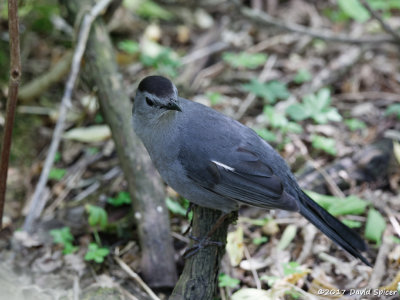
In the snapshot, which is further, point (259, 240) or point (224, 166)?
point (259, 240)

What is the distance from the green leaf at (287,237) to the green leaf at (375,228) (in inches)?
24.2

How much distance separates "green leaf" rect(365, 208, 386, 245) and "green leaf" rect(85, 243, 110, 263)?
2.20 metres

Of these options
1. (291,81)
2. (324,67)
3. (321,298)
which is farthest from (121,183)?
(324,67)

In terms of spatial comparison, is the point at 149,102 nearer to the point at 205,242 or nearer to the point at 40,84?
the point at 205,242

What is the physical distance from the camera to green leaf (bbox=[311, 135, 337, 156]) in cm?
487

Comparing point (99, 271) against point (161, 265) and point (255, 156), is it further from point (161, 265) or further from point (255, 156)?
point (255, 156)

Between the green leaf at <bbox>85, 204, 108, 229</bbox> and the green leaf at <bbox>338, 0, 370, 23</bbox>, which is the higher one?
the green leaf at <bbox>338, 0, 370, 23</bbox>

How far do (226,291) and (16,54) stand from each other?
2.34 metres

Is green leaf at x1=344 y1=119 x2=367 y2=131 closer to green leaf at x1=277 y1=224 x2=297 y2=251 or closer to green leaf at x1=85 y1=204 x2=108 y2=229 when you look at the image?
green leaf at x1=277 y1=224 x2=297 y2=251

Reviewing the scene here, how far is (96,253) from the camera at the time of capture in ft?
12.7

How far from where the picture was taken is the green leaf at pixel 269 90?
560 centimetres

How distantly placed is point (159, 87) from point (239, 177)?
2.95ft

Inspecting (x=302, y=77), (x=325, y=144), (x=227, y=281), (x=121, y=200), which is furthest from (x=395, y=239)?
(x=302, y=77)

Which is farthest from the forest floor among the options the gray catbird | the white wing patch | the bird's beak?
the bird's beak
